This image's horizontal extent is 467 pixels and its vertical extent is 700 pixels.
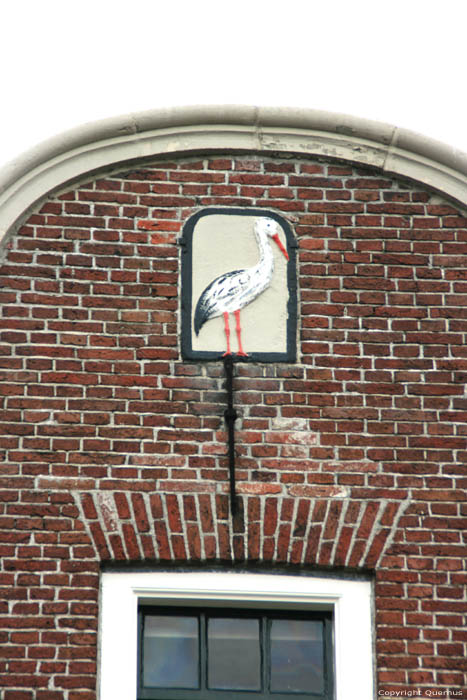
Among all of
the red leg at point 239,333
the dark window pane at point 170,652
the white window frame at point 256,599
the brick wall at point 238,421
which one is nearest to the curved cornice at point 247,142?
the brick wall at point 238,421

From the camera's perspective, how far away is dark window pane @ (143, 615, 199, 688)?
8.38 metres

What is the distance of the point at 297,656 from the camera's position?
333 inches

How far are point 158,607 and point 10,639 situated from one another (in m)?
0.86

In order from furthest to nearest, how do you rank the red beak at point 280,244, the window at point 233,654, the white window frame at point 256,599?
the red beak at point 280,244 → the window at point 233,654 → the white window frame at point 256,599

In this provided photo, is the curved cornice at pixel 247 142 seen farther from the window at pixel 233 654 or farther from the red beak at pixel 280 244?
the window at pixel 233 654

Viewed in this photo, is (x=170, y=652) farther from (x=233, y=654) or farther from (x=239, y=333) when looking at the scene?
(x=239, y=333)

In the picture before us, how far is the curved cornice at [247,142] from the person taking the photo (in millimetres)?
9086

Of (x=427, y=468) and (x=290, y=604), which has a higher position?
(x=427, y=468)

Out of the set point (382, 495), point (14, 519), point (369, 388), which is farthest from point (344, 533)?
point (14, 519)

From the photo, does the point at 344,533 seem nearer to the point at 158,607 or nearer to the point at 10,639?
the point at 158,607

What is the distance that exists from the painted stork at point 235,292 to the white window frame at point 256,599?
1.32 m

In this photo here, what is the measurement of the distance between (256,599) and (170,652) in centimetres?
56

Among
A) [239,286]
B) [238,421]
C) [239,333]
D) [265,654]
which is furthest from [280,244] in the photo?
[265,654]

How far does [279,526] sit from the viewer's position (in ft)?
27.7
